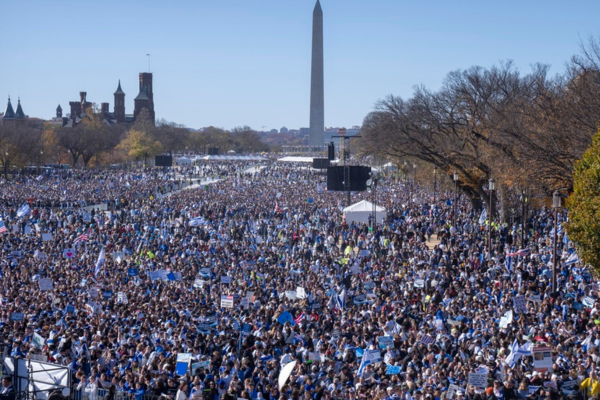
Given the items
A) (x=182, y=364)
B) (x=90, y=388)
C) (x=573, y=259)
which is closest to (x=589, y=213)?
(x=573, y=259)

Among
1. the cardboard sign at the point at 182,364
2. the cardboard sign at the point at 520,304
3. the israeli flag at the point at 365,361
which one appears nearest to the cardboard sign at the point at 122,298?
the cardboard sign at the point at 182,364

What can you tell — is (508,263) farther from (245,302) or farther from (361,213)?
(361,213)

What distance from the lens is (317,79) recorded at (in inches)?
5266

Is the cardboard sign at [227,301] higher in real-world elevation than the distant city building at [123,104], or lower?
lower

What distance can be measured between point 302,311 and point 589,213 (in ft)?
24.6

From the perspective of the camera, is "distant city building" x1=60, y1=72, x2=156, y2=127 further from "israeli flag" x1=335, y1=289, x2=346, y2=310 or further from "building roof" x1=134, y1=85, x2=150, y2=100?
"israeli flag" x1=335, y1=289, x2=346, y2=310

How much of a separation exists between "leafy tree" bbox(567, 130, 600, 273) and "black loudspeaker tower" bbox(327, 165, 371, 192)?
3065 cm

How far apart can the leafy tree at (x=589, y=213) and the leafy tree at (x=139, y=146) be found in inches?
4141

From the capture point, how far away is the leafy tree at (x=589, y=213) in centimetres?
1888

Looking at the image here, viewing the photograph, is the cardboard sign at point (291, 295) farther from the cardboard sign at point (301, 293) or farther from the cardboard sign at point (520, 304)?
the cardboard sign at point (520, 304)

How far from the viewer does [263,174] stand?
298 ft

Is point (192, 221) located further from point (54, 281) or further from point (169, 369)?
point (169, 369)

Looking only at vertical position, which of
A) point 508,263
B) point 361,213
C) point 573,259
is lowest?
point 508,263

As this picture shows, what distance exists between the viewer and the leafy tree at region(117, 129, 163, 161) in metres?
122
